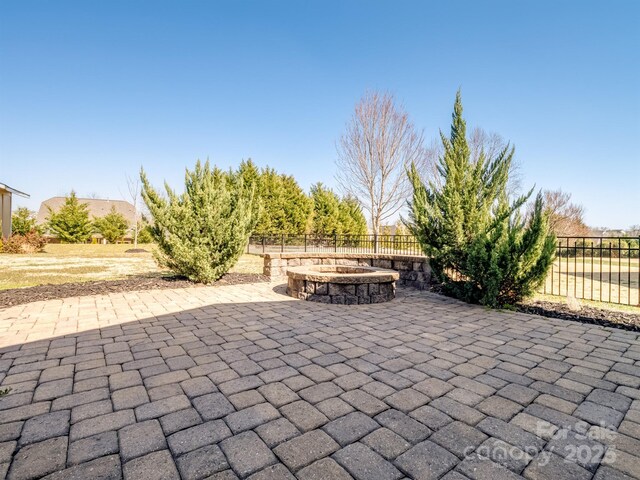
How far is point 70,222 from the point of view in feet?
81.5

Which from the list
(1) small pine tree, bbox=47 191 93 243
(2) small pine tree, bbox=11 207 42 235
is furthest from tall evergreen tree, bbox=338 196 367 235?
(2) small pine tree, bbox=11 207 42 235

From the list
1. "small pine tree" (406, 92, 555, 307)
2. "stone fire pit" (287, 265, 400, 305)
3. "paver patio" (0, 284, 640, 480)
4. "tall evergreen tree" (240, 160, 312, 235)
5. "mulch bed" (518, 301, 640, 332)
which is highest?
"tall evergreen tree" (240, 160, 312, 235)

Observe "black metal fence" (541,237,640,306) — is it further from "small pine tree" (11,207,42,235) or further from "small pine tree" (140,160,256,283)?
"small pine tree" (11,207,42,235)

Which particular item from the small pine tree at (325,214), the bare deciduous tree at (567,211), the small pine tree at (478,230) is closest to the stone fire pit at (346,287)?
the small pine tree at (478,230)

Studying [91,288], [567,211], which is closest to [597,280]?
[91,288]

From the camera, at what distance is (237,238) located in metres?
7.44

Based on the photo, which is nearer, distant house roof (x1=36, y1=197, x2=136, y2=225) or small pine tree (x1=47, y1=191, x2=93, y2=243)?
small pine tree (x1=47, y1=191, x2=93, y2=243)

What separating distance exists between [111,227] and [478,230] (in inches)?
1238

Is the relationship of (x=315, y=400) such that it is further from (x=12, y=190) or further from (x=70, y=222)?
(x=70, y=222)

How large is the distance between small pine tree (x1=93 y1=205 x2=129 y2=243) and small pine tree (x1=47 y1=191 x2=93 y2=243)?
7.37 feet

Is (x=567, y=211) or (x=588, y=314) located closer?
(x=588, y=314)

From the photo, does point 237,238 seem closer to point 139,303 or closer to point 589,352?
point 139,303

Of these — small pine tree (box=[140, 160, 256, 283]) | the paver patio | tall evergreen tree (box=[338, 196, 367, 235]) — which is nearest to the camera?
the paver patio

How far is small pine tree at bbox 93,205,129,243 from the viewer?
1107 inches
